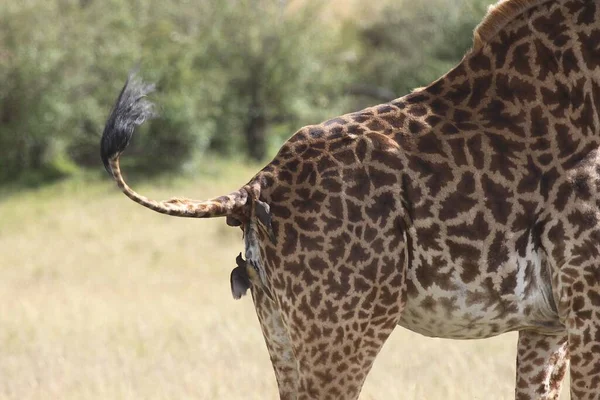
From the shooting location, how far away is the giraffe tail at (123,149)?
16.9ft

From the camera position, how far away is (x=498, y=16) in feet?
18.0

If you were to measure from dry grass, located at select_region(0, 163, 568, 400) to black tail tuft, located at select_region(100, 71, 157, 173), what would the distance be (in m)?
2.96

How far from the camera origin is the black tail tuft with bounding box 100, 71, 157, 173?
205 inches

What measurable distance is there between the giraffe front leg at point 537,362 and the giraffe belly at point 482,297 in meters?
0.61

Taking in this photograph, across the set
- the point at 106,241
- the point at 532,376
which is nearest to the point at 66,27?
the point at 106,241

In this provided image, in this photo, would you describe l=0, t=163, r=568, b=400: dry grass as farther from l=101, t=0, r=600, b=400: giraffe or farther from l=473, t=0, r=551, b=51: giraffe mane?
l=473, t=0, r=551, b=51: giraffe mane

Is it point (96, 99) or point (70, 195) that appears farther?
point (96, 99)

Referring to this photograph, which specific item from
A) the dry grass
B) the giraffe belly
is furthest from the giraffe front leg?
the dry grass

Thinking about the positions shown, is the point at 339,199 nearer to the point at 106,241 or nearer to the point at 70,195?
the point at 106,241

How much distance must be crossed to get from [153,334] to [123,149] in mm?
6470

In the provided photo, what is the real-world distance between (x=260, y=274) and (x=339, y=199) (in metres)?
0.56

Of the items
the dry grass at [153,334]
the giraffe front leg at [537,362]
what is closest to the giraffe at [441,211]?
the giraffe front leg at [537,362]

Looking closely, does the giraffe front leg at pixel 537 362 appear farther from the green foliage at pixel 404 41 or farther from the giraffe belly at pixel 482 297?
the green foliage at pixel 404 41

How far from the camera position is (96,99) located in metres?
39.2
